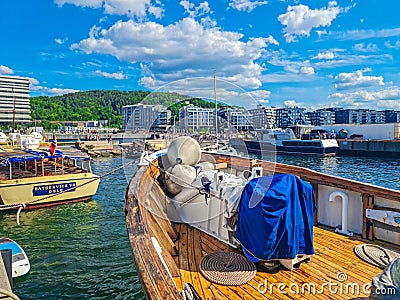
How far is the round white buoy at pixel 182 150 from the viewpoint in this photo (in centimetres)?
611

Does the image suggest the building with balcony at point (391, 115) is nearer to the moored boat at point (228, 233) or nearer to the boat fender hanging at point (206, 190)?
the moored boat at point (228, 233)

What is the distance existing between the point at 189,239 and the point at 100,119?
543 ft

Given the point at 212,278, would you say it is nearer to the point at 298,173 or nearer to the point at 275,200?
the point at 275,200

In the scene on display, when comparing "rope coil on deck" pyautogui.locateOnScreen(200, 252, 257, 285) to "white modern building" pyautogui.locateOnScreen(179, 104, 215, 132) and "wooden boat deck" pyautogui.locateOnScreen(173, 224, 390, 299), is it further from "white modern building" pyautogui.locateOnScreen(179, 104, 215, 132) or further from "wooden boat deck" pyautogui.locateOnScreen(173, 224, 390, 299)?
"white modern building" pyautogui.locateOnScreen(179, 104, 215, 132)

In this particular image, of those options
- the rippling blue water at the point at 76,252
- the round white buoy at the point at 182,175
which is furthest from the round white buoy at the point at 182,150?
the rippling blue water at the point at 76,252

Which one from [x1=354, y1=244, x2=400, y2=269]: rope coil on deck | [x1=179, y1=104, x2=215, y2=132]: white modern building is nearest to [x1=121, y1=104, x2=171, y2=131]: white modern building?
[x1=179, y1=104, x2=215, y2=132]: white modern building

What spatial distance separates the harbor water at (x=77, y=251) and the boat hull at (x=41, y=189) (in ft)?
1.70

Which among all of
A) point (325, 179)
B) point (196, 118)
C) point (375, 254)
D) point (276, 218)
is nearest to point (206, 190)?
point (196, 118)

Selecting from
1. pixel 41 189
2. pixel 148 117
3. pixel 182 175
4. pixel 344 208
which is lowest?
pixel 41 189

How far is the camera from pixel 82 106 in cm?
17450

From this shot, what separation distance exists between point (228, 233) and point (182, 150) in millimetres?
1826

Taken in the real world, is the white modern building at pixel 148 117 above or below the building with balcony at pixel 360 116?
below

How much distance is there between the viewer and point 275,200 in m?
4.19

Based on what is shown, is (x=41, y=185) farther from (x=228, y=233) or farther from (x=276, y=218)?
(x=276, y=218)
